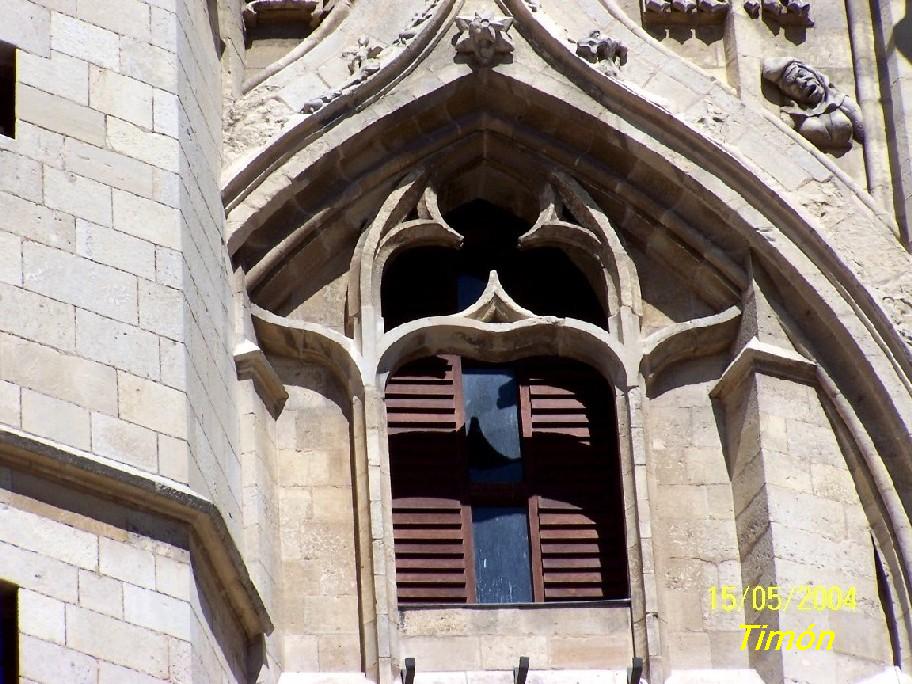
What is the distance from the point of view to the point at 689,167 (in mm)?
17109

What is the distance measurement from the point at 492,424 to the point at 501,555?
80 centimetres

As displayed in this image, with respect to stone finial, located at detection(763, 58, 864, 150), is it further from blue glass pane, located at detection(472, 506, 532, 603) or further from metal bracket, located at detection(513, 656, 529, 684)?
metal bracket, located at detection(513, 656, 529, 684)

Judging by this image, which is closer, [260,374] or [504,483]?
[260,374]

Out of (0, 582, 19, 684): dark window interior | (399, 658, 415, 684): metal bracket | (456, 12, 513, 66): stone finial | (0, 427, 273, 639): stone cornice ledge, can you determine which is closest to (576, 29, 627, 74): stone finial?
(456, 12, 513, 66): stone finial

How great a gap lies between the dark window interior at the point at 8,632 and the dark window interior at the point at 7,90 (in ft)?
8.36

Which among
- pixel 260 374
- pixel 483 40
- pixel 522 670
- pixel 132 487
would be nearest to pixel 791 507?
pixel 522 670

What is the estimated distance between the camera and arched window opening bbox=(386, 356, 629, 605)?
1639cm

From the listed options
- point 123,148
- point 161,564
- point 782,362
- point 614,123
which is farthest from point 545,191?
point 161,564

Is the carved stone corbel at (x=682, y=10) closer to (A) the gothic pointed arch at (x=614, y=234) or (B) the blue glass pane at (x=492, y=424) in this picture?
(A) the gothic pointed arch at (x=614, y=234)

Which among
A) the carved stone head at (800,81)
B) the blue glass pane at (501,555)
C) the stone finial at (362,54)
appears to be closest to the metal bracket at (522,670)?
the blue glass pane at (501,555)

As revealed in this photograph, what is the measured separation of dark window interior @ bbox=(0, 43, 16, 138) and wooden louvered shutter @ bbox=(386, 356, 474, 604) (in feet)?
9.10

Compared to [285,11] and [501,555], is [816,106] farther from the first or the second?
[501,555]

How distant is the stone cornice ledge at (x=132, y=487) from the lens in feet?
45.3

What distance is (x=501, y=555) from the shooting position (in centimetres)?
1652
